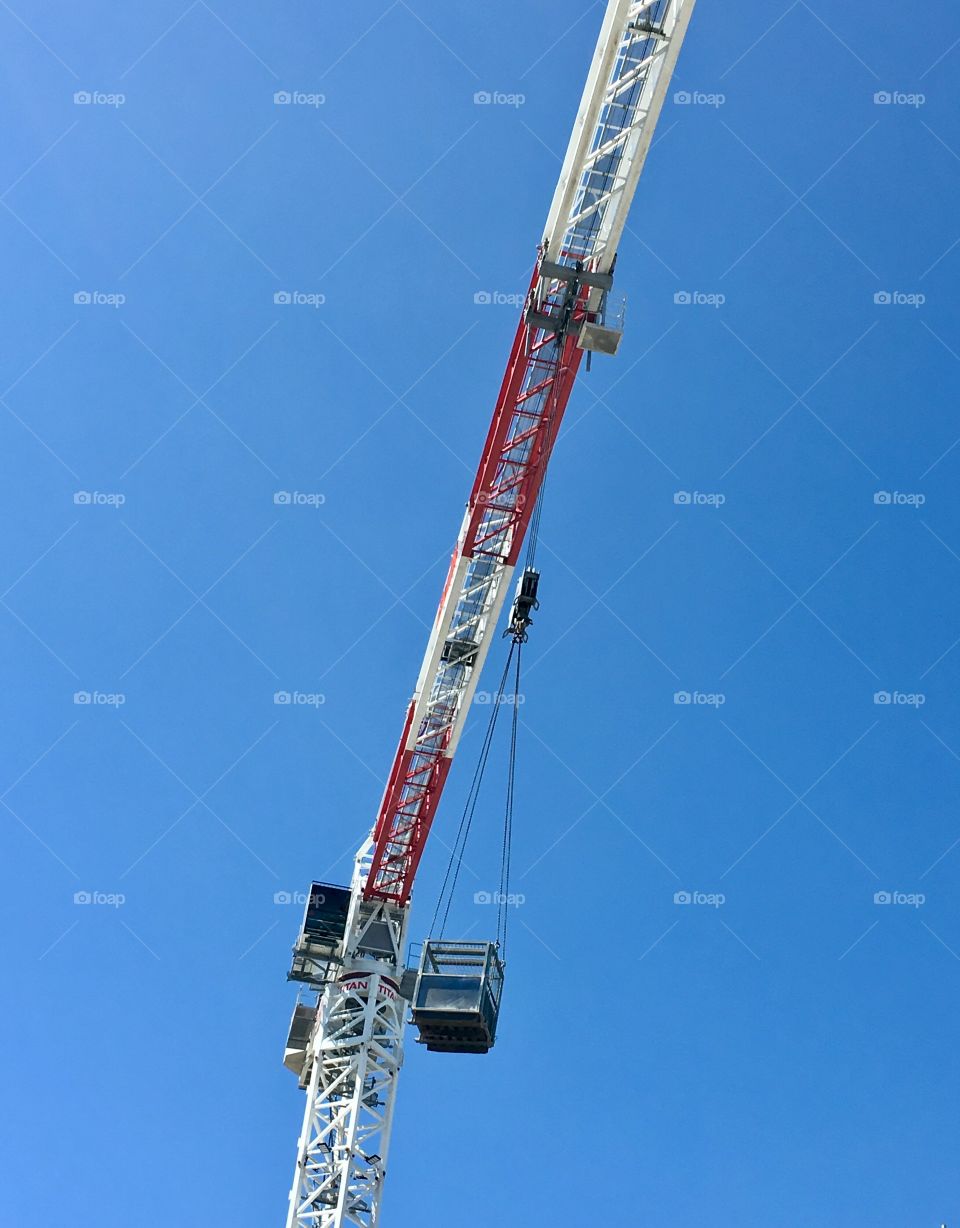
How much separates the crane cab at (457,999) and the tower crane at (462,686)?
5cm

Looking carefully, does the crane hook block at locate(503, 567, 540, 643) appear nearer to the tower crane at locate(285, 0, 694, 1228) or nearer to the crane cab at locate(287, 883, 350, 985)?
the tower crane at locate(285, 0, 694, 1228)

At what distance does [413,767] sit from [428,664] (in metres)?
3.90

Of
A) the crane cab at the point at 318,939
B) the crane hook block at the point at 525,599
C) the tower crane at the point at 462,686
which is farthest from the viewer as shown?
the crane cab at the point at 318,939

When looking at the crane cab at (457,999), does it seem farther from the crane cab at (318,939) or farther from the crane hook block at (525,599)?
the crane hook block at (525,599)

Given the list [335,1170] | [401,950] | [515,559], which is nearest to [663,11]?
[515,559]

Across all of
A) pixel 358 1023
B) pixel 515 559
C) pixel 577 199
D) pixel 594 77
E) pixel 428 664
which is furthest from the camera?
pixel 358 1023

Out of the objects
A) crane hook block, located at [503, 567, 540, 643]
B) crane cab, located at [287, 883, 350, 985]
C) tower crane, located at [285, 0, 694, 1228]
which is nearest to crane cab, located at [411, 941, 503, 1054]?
tower crane, located at [285, 0, 694, 1228]

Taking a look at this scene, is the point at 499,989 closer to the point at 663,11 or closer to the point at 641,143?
the point at 641,143

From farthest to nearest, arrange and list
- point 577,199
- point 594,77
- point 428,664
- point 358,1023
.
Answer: point 358,1023 → point 428,664 → point 577,199 → point 594,77

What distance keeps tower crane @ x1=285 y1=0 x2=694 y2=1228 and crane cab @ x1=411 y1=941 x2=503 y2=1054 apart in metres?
0.05

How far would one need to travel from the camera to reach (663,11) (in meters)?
25.8

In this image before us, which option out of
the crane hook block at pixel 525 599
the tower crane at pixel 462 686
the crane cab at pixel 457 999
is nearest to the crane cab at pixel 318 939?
the tower crane at pixel 462 686

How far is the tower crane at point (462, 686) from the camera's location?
26.3 meters

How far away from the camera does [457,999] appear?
34.8 metres
